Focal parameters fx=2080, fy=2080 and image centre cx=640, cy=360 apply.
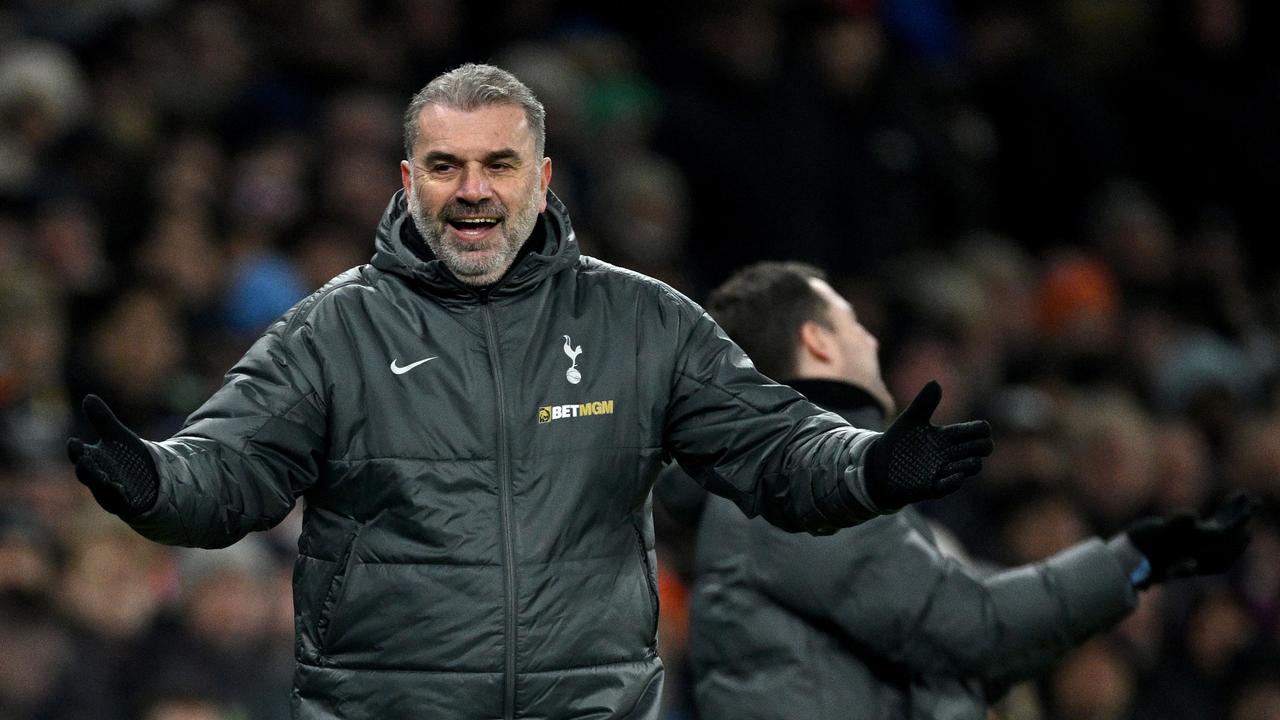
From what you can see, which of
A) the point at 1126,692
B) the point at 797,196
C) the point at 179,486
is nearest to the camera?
the point at 179,486

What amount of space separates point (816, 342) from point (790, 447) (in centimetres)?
79

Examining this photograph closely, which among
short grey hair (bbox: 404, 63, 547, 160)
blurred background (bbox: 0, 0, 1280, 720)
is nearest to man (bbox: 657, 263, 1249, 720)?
short grey hair (bbox: 404, 63, 547, 160)

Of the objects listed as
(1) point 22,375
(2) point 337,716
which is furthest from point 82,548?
(2) point 337,716

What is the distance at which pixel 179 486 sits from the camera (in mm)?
3062

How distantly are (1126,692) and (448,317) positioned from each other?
4198 mm

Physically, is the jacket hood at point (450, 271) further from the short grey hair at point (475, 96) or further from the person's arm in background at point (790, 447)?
the person's arm in background at point (790, 447)

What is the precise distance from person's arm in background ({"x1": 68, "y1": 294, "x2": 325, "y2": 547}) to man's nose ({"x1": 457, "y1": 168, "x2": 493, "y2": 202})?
1.11 feet

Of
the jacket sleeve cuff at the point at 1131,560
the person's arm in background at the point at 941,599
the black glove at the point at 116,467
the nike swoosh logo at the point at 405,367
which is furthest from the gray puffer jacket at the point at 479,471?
the jacket sleeve cuff at the point at 1131,560

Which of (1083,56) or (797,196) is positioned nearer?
(797,196)

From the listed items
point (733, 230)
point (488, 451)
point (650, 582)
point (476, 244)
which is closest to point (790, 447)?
point (650, 582)

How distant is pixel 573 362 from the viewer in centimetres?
339

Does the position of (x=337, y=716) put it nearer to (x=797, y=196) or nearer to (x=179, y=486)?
(x=179, y=486)

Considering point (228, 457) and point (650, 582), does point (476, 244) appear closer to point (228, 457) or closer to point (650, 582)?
point (228, 457)

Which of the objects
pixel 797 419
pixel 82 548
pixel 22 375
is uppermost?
pixel 797 419
